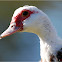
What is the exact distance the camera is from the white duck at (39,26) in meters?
1.81

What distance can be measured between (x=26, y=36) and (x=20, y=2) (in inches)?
79.2

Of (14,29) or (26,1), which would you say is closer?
(14,29)

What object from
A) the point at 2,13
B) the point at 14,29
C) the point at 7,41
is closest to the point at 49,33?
the point at 14,29

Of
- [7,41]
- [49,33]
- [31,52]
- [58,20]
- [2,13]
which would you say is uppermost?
[2,13]

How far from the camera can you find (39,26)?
A: 1823 mm

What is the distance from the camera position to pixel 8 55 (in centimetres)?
493

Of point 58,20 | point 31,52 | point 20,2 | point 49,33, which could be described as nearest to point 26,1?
point 20,2

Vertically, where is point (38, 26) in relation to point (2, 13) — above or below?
below

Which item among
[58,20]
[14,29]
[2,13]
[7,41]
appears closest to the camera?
[14,29]

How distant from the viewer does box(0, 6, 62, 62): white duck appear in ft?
5.93

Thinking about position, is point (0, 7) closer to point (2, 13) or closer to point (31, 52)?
point (2, 13)

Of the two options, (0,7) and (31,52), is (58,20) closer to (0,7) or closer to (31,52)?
(31,52)

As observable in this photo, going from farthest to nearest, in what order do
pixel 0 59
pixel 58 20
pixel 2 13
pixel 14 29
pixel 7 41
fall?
1. pixel 2 13
2. pixel 58 20
3. pixel 7 41
4. pixel 0 59
5. pixel 14 29

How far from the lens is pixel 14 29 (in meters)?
1.79
